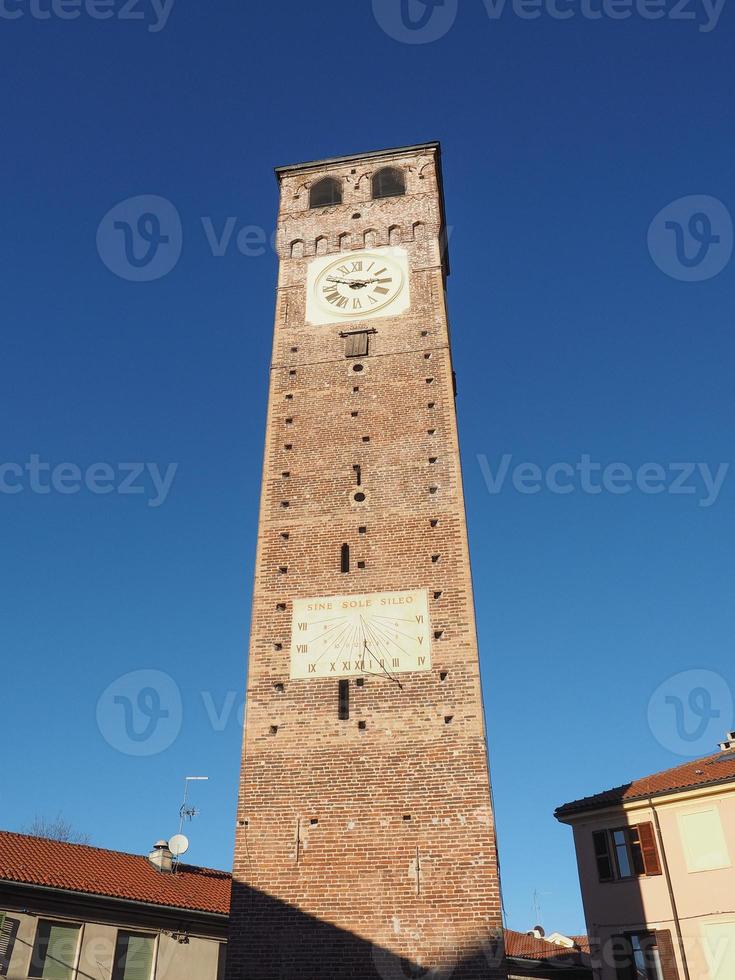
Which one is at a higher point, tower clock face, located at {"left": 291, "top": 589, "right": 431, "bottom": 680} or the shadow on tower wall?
tower clock face, located at {"left": 291, "top": 589, "right": 431, "bottom": 680}

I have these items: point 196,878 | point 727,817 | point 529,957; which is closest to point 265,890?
point 196,878

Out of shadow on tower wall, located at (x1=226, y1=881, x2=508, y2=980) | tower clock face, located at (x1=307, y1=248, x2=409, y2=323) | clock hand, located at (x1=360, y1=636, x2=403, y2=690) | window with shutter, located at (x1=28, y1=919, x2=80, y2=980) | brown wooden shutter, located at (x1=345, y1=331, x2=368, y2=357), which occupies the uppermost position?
tower clock face, located at (x1=307, y1=248, x2=409, y2=323)

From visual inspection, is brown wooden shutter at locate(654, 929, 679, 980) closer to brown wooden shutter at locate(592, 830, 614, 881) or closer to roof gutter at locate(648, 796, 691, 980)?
roof gutter at locate(648, 796, 691, 980)

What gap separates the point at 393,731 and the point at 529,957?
15322 mm

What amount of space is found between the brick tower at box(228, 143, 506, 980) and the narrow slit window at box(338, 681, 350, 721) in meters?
0.03

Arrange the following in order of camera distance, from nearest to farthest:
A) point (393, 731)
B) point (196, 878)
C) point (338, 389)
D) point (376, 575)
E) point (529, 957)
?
point (393, 731)
point (376, 575)
point (338, 389)
point (196, 878)
point (529, 957)

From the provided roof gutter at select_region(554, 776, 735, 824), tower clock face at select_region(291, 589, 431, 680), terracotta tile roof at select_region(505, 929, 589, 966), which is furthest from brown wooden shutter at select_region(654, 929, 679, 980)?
tower clock face at select_region(291, 589, 431, 680)

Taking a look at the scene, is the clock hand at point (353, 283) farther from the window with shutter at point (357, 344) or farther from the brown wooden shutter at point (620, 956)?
the brown wooden shutter at point (620, 956)

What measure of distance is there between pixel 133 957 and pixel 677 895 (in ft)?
42.6

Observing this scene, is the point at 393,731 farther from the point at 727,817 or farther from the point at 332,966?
the point at 727,817

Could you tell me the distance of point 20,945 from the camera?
17016mm

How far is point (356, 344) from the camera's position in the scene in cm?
2119

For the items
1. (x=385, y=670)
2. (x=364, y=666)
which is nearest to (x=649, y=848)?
(x=385, y=670)

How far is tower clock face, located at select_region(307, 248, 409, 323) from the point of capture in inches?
864
